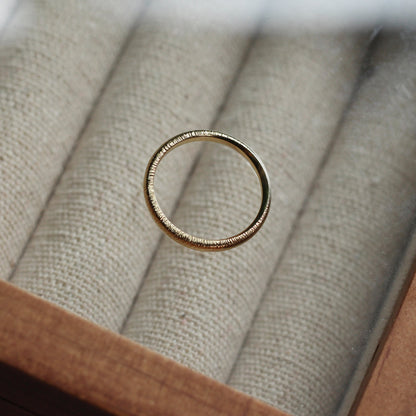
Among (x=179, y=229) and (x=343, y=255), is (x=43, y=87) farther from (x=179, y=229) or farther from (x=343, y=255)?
(x=343, y=255)

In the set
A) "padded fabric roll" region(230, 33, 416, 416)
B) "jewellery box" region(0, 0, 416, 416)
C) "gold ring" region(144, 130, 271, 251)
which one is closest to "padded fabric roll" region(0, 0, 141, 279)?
"jewellery box" region(0, 0, 416, 416)

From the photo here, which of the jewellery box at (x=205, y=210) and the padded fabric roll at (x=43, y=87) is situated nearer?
the jewellery box at (x=205, y=210)

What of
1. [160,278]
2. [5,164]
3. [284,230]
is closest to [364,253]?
[284,230]

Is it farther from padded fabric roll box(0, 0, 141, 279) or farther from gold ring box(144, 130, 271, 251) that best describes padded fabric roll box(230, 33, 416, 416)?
padded fabric roll box(0, 0, 141, 279)

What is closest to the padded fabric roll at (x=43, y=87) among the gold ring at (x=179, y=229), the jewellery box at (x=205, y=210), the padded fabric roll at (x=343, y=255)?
the jewellery box at (x=205, y=210)

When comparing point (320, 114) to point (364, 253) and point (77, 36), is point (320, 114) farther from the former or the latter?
point (77, 36)

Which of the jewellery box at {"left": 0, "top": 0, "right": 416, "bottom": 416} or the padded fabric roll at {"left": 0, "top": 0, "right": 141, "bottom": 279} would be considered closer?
the jewellery box at {"left": 0, "top": 0, "right": 416, "bottom": 416}

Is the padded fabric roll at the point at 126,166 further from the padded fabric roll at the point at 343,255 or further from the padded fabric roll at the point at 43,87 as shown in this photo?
the padded fabric roll at the point at 343,255
